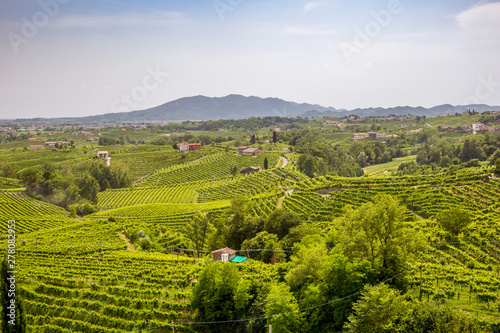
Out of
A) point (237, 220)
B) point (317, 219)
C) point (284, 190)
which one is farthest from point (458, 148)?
point (237, 220)

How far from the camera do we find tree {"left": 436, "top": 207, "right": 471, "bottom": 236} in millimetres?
29219

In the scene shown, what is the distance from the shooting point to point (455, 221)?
29.4m

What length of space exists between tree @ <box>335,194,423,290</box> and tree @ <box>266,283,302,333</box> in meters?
4.95

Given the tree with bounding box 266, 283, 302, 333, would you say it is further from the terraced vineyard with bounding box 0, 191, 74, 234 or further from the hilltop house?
the hilltop house

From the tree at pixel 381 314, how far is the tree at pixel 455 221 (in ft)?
43.3

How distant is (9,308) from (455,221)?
104 feet

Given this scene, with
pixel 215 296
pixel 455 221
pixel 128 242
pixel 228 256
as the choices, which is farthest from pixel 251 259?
pixel 455 221

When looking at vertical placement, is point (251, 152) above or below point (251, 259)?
above

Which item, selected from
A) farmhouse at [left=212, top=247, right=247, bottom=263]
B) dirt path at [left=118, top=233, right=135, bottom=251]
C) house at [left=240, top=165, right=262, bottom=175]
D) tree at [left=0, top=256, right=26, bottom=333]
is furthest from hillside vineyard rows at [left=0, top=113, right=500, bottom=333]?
house at [left=240, top=165, right=262, bottom=175]

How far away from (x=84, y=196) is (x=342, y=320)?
7633 cm

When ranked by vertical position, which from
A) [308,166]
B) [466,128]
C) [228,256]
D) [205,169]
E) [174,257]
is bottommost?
[174,257]

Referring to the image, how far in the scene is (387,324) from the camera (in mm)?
18703

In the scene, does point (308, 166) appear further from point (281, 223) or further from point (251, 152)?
point (281, 223)

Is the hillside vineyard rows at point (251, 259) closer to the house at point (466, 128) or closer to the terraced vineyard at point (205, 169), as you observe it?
the terraced vineyard at point (205, 169)
